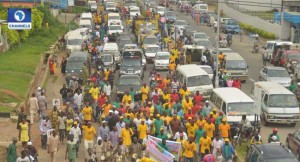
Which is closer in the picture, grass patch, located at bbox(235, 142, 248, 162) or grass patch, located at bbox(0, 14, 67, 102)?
grass patch, located at bbox(235, 142, 248, 162)

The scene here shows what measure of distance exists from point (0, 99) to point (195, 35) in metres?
24.7

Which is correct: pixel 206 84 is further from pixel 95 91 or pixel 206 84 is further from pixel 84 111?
pixel 84 111

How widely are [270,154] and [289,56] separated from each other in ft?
79.1

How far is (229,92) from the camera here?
26.9 meters

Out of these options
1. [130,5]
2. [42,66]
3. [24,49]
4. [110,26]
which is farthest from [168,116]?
[130,5]

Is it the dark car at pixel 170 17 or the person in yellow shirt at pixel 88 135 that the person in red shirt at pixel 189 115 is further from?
the dark car at pixel 170 17

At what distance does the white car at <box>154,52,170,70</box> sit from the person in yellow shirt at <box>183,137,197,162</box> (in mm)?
22193

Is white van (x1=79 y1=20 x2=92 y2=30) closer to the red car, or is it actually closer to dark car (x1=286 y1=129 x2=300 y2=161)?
the red car

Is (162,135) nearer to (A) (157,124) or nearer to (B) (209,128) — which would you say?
(A) (157,124)

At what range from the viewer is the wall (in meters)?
63.8

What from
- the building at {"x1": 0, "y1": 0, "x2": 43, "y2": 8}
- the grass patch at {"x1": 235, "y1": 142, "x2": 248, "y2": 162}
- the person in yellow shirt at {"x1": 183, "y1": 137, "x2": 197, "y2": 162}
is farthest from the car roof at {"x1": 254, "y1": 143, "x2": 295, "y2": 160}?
the building at {"x1": 0, "y1": 0, "x2": 43, "y2": 8}

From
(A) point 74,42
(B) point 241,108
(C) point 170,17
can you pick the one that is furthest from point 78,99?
(C) point 170,17

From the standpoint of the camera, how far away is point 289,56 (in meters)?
41.4

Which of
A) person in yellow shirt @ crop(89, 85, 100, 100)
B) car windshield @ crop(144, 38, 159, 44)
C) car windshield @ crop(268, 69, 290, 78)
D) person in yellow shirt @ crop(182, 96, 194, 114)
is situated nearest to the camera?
person in yellow shirt @ crop(182, 96, 194, 114)
